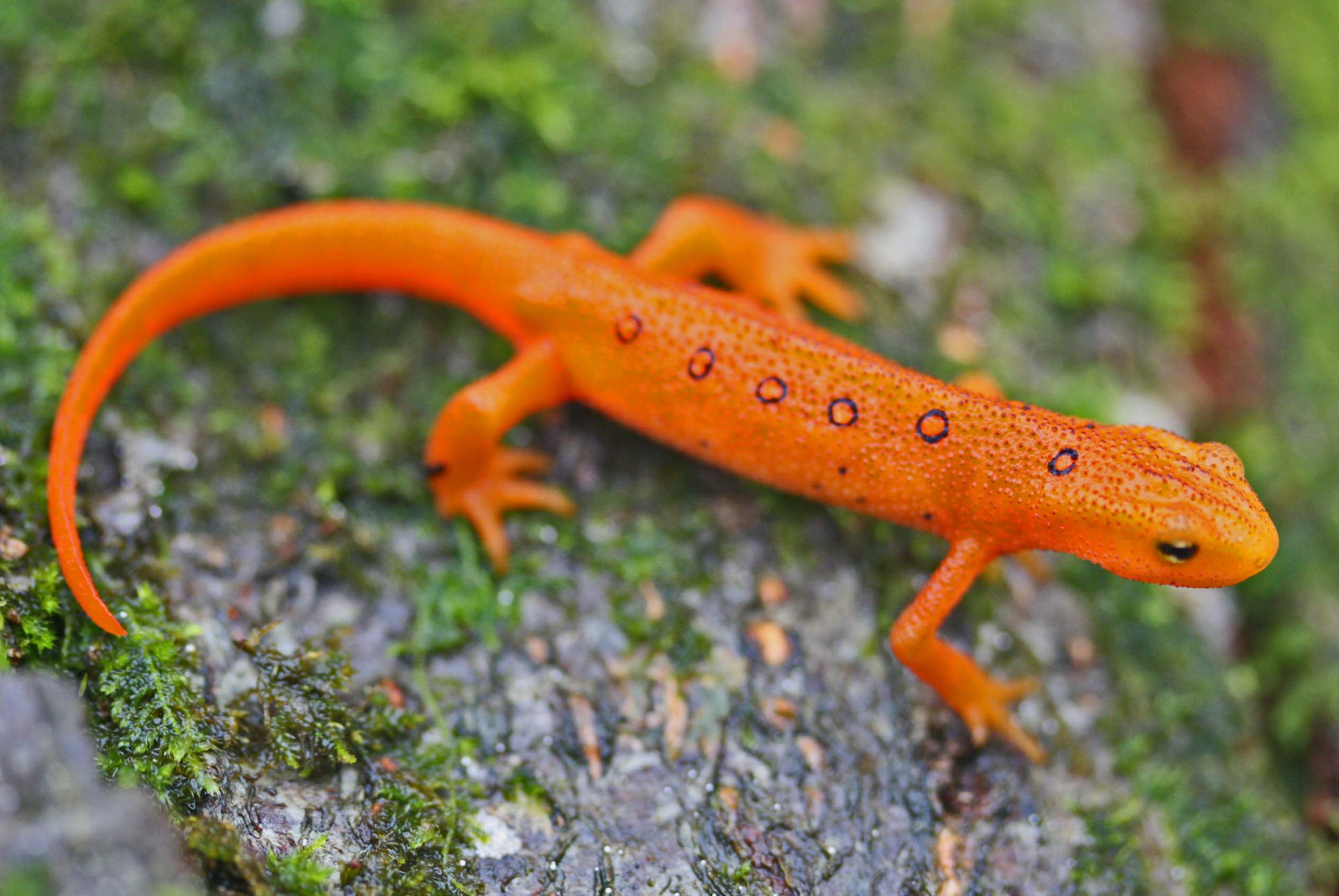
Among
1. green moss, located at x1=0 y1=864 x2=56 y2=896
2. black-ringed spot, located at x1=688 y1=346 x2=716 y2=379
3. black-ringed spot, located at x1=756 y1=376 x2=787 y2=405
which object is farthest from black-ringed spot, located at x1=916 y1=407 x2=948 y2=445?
green moss, located at x1=0 y1=864 x2=56 y2=896

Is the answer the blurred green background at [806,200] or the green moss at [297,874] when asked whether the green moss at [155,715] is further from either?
the green moss at [297,874]

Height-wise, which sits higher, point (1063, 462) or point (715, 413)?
point (1063, 462)

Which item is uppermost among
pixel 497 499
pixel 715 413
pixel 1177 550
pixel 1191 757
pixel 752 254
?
pixel 1177 550

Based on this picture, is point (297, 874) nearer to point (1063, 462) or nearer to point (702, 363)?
point (702, 363)

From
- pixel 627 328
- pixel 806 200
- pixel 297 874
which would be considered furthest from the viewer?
pixel 806 200

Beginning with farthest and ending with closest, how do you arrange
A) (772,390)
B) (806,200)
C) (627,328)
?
(806,200) → (627,328) → (772,390)

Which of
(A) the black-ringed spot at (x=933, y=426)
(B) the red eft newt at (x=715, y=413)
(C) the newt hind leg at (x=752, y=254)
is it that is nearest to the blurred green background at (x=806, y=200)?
(C) the newt hind leg at (x=752, y=254)

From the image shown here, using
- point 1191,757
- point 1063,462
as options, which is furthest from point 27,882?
point 1191,757

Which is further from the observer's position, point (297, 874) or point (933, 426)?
point (933, 426)

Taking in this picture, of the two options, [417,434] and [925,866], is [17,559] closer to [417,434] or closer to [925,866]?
[417,434]
